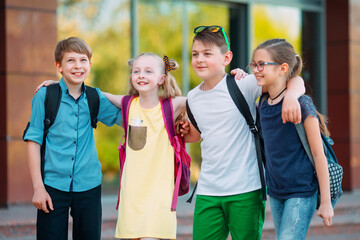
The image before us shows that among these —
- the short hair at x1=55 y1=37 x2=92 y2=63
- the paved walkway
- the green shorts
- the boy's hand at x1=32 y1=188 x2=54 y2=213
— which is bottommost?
the paved walkway

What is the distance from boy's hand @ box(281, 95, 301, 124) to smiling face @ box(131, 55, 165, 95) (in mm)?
881

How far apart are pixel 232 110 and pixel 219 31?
1.76 ft

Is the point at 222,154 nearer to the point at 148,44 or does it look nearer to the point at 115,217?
the point at 115,217

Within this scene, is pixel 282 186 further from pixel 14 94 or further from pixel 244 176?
pixel 14 94

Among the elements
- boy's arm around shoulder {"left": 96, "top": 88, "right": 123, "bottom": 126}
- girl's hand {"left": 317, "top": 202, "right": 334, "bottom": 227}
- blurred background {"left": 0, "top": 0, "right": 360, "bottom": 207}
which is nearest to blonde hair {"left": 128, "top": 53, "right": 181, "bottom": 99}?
boy's arm around shoulder {"left": 96, "top": 88, "right": 123, "bottom": 126}

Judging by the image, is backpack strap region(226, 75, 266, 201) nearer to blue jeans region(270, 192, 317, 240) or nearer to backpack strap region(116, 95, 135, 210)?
blue jeans region(270, 192, 317, 240)

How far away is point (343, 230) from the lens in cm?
688

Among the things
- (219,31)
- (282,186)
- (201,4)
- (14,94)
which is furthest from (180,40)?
(282,186)

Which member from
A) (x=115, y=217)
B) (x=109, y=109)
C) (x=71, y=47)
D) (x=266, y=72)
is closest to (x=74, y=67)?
(x=71, y=47)

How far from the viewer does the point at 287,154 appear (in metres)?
2.98

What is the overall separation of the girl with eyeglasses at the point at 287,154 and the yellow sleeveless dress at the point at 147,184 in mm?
647

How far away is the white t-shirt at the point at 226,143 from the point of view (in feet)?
10.3

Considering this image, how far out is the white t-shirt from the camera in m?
3.15

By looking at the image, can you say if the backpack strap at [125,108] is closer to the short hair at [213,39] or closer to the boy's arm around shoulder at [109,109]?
the boy's arm around shoulder at [109,109]
